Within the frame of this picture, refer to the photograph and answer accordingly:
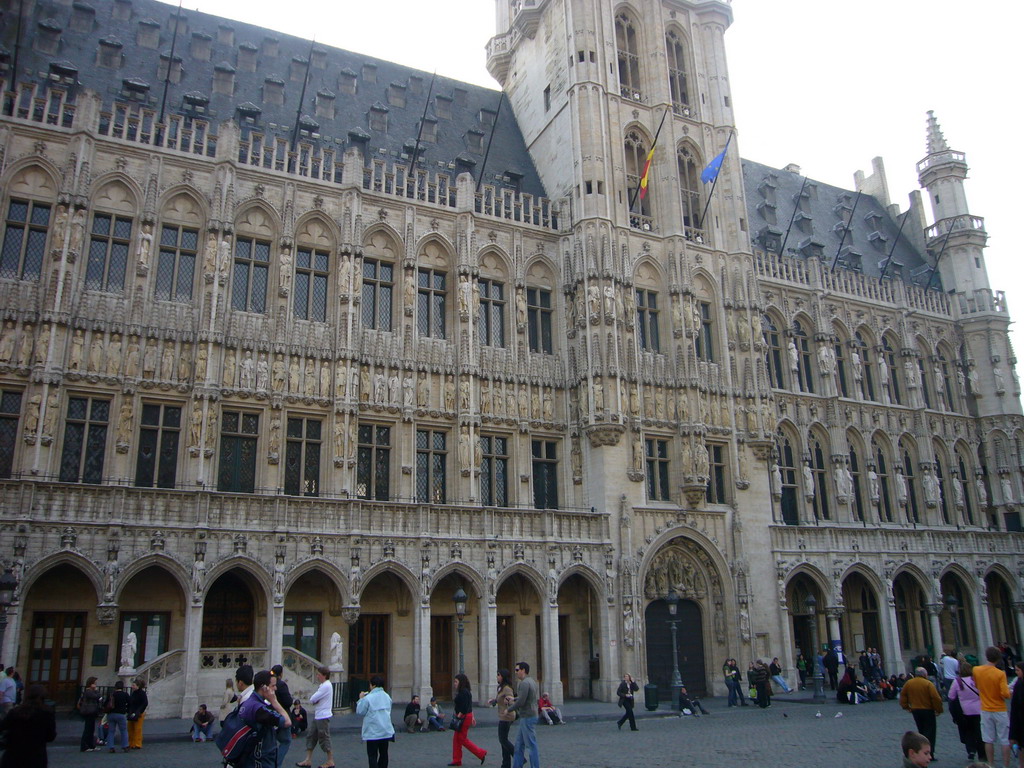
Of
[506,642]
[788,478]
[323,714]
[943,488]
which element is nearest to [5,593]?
[323,714]

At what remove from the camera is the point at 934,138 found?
1887 inches

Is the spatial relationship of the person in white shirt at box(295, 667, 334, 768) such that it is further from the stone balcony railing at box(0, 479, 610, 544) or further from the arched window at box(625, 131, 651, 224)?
the arched window at box(625, 131, 651, 224)

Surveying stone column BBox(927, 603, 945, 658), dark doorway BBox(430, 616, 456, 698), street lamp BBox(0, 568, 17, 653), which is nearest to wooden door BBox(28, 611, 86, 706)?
street lamp BBox(0, 568, 17, 653)

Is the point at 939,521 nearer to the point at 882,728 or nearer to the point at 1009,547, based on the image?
the point at 1009,547

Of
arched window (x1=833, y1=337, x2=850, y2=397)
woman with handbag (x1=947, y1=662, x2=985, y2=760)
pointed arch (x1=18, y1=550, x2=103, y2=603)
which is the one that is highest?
arched window (x1=833, y1=337, x2=850, y2=397)

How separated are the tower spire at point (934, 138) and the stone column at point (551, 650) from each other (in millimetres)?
34870

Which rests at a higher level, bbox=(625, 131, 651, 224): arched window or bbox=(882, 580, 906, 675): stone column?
bbox=(625, 131, 651, 224): arched window

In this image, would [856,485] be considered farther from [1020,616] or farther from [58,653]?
[58,653]

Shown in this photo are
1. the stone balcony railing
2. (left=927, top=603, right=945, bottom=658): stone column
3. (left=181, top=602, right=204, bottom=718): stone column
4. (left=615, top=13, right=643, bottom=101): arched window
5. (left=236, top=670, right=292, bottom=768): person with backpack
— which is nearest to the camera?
(left=236, top=670, right=292, bottom=768): person with backpack

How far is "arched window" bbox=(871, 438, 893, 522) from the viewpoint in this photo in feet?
126

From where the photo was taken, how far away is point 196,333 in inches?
1029

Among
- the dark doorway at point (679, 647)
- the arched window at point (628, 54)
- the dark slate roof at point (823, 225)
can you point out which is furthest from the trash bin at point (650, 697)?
the arched window at point (628, 54)

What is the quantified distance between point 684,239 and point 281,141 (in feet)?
50.6

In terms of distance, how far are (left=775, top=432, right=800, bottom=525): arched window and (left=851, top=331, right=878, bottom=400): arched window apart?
17.7 ft
